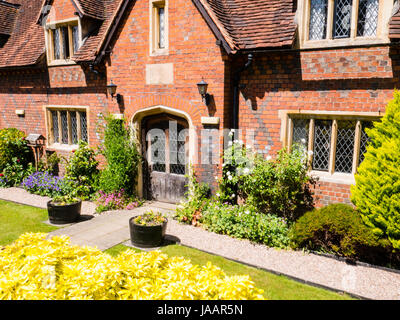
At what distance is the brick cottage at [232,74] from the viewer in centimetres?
708

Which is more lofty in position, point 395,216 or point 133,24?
point 133,24

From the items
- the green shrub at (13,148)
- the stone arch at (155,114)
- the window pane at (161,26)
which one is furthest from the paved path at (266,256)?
the green shrub at (13,148)

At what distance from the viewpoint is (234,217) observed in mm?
7680

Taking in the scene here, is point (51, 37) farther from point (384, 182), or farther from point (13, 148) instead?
Result: point (384, 182)

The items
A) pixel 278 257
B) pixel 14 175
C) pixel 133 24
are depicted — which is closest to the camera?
pixel 278 257

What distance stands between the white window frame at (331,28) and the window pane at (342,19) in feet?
0.37

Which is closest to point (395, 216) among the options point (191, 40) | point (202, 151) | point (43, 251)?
point (202, 151)

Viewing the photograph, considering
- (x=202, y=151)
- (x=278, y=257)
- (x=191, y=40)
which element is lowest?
(x=278, y=257)

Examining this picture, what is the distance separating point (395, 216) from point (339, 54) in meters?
3.70

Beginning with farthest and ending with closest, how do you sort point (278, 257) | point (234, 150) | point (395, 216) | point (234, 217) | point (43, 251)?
point (234, 150) → point (234, 217) → point (278, 257) → point (395, 216) → point (43, 251)

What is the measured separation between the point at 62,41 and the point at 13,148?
457cm

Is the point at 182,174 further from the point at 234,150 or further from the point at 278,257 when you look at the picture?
the point at 278,257

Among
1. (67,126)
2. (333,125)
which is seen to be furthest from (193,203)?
(67,126)

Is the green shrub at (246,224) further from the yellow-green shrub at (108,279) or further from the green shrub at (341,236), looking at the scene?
the yellow-green shrub at (108,279)
